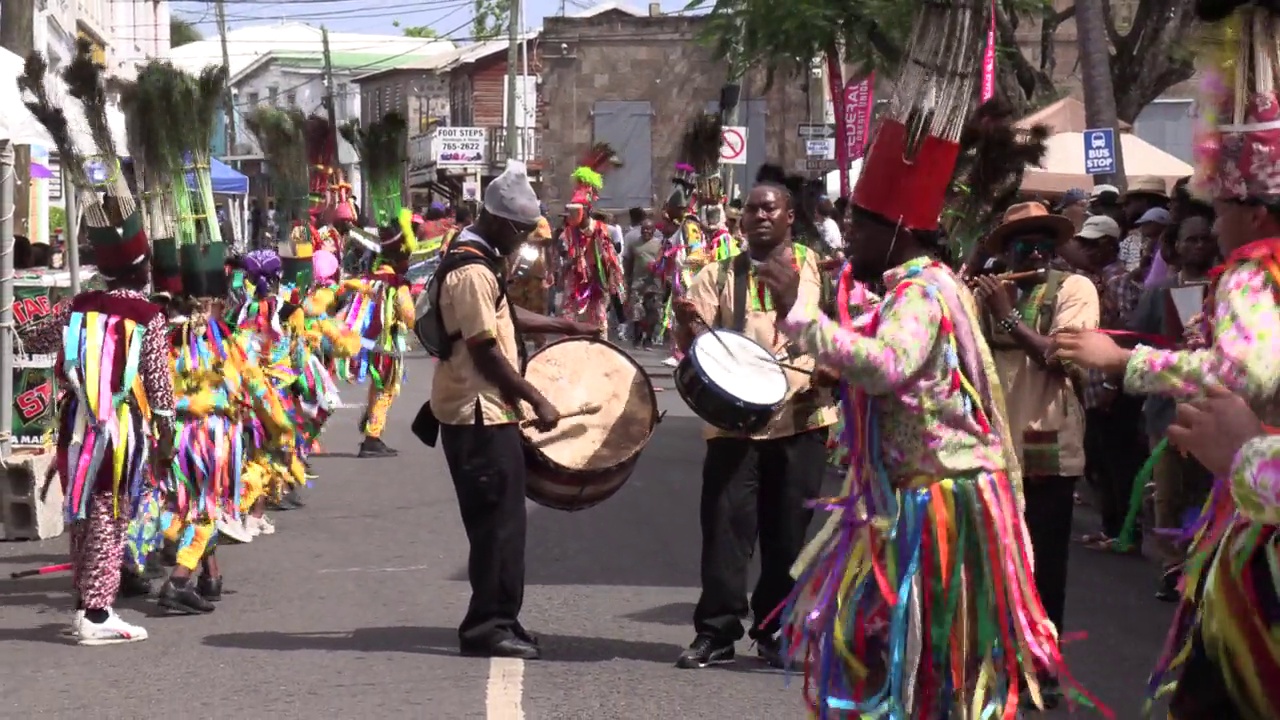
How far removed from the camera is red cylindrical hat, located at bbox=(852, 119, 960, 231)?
5.19 meters

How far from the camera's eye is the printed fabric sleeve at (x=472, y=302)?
7.47 m

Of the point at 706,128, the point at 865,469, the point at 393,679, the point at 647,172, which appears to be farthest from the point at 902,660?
the point at 647,172

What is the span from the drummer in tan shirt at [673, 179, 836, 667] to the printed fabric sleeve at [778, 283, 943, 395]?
2461mm

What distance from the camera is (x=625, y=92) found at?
2045 inches

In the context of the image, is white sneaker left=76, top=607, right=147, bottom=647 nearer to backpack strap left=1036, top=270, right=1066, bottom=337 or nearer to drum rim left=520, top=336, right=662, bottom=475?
drum rim left=520, top=336, right=662, bottom=475

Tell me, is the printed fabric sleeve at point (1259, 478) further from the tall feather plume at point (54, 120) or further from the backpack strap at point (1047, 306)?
the tall feather plume at point (54, 120)

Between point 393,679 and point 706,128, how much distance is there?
16.5m

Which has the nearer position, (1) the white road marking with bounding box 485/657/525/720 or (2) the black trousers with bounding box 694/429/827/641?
(1) the white road marking with bounding box 485/657/525/720

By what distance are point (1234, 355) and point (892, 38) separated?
15546 millimetres

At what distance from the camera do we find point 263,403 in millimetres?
10164

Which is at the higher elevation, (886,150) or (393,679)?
(886,150)

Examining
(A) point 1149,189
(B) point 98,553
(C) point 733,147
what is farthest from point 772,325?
(C) point 733,147

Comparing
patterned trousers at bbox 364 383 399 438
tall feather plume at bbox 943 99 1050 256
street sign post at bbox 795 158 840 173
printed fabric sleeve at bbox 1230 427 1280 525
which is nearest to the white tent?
patterned trousers at bbox 364 383 399 438

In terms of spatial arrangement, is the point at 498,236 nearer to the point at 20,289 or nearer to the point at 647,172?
the point at 20,289
